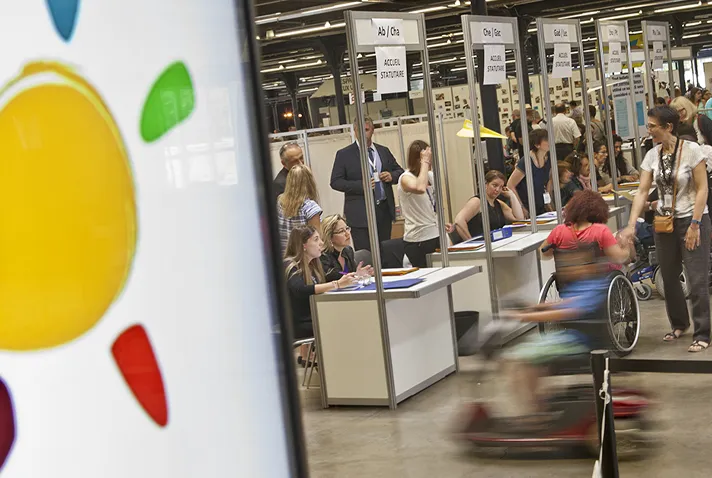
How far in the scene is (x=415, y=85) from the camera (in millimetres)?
35562

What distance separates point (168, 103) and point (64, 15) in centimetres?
13

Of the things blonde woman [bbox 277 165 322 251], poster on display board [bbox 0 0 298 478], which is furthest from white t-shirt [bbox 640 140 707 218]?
poster on display board [bbox 0 0 298 478]

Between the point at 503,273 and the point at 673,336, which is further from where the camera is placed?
the point at 503,273

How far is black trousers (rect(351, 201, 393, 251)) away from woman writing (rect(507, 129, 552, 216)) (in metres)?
1.03

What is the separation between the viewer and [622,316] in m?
5.86

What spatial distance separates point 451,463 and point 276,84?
28.4 metres

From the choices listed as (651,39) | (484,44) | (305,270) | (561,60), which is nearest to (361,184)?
(484,44)

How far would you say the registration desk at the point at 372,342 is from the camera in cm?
538

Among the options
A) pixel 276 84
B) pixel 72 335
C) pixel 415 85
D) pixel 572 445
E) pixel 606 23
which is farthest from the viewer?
pixel 415 85

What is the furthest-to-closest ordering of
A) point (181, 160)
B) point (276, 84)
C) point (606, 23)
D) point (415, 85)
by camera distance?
point (415, 85)
point (276, 84)
point (606, 23)
point (181, 160)

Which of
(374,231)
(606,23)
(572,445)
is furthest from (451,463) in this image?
(606,23)

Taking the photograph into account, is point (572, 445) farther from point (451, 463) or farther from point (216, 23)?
point (216, 23)

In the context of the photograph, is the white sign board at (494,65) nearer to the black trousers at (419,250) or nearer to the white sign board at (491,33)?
the white sign board at (491,33)

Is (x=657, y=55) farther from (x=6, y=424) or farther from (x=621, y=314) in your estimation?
(x=6, y=424)
